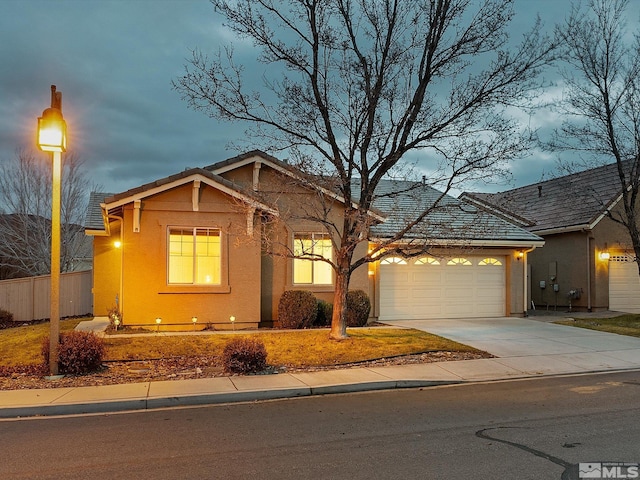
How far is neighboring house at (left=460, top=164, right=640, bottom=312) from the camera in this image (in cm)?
2106

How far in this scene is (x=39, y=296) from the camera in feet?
60.4

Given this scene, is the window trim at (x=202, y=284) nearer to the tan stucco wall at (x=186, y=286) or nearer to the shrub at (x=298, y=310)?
the tan stucco wall at (x=186, y=286)

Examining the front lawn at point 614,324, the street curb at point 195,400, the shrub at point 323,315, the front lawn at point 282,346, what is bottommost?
the street curb at point 195,400

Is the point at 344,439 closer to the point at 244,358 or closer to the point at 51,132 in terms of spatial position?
the point at 244,358

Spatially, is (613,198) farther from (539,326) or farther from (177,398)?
(177,398)

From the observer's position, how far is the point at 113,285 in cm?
1744

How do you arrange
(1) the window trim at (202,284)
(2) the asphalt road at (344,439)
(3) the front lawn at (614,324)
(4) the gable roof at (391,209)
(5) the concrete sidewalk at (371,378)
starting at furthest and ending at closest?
(3) the front lawn at (614,324), (1) the window trim at (202,284), (4) the gable roof at (391,209), (5) the concrete sidewalk at (371,378), (2) the asphalt road at (344,439)

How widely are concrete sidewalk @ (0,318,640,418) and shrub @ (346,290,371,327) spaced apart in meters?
2.26

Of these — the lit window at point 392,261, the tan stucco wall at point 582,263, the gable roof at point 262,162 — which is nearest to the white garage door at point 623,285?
the tan stucco wall at point 582,263

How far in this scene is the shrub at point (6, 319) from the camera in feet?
56.6

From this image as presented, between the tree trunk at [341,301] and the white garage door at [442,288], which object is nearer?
the tree trunk at [341,301]

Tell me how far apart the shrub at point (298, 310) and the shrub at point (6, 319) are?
31.0 ft
